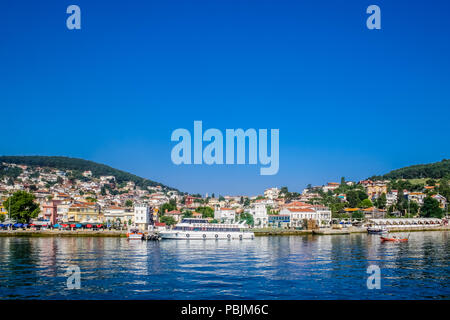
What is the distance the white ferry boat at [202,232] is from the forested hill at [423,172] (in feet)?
395

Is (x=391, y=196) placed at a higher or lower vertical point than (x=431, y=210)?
higher

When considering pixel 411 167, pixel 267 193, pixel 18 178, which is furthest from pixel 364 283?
pixel 411 167

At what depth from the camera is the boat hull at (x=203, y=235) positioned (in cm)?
5550

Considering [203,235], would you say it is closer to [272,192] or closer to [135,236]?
[135,236]

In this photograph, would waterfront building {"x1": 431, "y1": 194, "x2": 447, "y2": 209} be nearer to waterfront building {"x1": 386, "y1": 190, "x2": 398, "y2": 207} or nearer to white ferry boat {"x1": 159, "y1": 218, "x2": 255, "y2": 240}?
waterfront building {"x1": 386, "y1": 190, "x2": 398, "y2": 207}

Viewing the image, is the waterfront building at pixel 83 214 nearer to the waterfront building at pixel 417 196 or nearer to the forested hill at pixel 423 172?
the waterfront building at pixel 417 196

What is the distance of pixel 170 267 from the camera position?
1011 inches

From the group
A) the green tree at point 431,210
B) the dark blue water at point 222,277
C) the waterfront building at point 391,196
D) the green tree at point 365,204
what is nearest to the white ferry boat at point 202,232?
the dark blue water at point 222,277

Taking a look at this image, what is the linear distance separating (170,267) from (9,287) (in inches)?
368

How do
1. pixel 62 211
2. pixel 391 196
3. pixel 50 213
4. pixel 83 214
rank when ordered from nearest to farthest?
pixel 83 214
pixel 50 213
pixel 62 211
pixel 391 196

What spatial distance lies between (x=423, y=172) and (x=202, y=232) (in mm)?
143957

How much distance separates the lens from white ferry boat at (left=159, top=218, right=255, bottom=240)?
183 feet

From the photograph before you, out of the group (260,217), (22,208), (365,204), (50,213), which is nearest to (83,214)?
(50,213)

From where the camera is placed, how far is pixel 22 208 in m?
70.6
